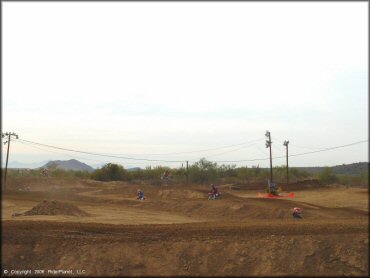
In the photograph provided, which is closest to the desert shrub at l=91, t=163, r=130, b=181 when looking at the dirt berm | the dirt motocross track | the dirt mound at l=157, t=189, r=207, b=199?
the dirt mound at l=157, t=189, r=207, b=199

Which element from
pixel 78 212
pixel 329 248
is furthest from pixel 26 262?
pixel 78 212

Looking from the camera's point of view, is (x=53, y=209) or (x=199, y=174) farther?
(x=199, y=174)

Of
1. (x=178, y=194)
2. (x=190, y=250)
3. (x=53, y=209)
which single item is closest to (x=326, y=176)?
(x=178, y=194)

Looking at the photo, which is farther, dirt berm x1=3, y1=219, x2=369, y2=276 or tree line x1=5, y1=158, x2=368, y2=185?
tree line x1=5, y1=158, x2=368, y2=185

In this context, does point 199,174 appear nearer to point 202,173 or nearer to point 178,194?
point 202,173

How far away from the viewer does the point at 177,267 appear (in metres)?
11.5

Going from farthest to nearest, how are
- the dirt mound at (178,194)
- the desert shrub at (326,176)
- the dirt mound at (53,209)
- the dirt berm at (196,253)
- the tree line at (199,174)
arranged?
the tree line at (199,174) < the desert shrub at (326,176) < the dirt mound at (178,194) < the dirt mound at (53,209) < the dirt berm at (196,253)

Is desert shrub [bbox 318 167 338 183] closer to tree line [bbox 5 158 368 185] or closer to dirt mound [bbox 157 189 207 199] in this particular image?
tree line [bbox 5 158 368 185]

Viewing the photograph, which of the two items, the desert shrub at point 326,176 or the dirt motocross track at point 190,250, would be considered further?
the desert shrub at point 326,176

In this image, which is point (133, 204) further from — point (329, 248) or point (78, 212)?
point (329, 248)

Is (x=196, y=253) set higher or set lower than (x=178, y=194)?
lower

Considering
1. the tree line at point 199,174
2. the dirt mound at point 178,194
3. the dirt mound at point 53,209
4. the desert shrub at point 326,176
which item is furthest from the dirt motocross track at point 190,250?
Result: the tree line at point 199,174

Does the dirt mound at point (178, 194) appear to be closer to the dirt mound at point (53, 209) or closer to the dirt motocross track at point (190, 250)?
the dirt mound at point (53, 209)

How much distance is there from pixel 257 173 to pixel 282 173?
6.93 meters
